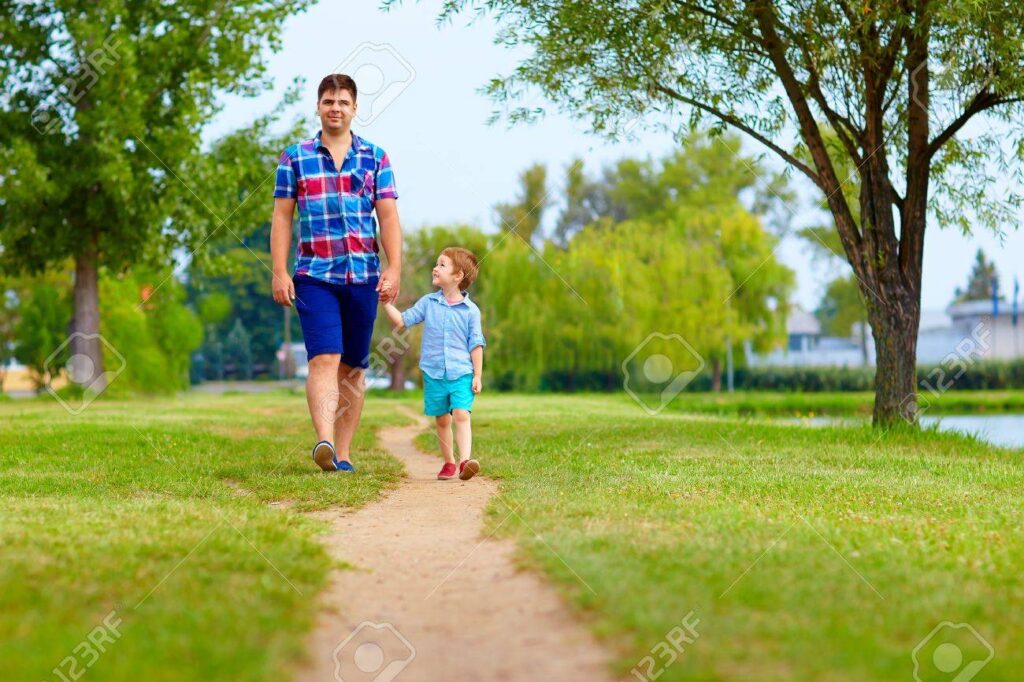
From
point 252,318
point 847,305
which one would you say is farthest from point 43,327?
point 847,305

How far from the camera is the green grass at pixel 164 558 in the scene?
3104 millimetres

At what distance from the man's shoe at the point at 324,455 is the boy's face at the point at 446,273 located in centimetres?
133

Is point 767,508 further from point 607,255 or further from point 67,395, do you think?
point 607,255

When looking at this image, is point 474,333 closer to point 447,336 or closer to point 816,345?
point 447,336

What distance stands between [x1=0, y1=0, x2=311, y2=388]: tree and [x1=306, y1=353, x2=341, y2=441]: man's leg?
13.1 meters

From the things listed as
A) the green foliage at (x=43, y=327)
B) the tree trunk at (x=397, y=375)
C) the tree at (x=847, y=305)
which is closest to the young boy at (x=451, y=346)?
the green foliage at (x=43, y=327)

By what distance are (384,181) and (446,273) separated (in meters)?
0.75

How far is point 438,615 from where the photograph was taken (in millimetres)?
3770

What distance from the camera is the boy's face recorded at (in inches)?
289

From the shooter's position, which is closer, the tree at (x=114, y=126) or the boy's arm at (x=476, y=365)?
the boy's arm at (x=476, y=365)

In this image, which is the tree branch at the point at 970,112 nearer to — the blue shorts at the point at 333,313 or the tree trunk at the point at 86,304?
the blue shorts at the point at 333,313

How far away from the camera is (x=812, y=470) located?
7.77m

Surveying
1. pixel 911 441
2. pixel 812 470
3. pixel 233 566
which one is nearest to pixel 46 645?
pixel 233 566

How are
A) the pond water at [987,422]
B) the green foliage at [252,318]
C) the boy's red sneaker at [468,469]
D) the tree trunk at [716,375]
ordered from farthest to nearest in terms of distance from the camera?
1. the green foliage at [252,318]
2. the tree trunk at [716,375]
3. the pond water at [987,422]
4. the boy's red sneaker at [468,469]
